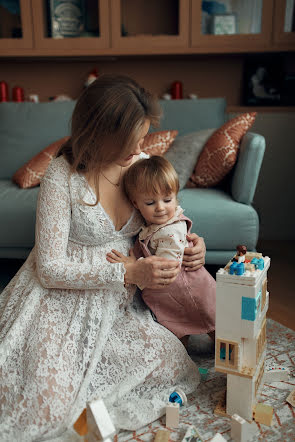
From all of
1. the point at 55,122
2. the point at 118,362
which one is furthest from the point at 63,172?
the point at 55,122

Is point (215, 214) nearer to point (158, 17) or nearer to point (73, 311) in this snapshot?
point (73, 311)

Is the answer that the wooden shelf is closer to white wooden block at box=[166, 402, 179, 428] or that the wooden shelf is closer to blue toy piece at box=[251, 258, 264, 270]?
blue toy piece at box=[251, 258, 264, 270]

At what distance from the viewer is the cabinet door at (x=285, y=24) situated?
8.68 ft

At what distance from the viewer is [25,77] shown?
3.11 m

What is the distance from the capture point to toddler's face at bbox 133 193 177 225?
129 centimetres

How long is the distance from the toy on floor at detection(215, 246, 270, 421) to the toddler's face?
27cm

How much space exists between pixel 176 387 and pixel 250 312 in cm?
36

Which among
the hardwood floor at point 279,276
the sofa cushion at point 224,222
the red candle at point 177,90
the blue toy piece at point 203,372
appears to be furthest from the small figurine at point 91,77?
the blue toy piece at point 203,372

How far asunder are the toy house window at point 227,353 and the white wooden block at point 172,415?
0.53 feet

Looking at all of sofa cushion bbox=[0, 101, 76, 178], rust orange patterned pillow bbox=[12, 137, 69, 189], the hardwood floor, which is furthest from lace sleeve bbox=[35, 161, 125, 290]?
sofa cushion bbox=[0, 101, 76, 178]

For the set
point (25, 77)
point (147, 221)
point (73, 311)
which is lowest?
point (73, 311)

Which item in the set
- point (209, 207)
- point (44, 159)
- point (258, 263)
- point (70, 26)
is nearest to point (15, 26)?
point (70, 26)

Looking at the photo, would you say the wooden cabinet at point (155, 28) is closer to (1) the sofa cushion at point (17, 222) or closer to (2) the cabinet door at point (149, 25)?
(2) the cabinet door at point (149, 25)

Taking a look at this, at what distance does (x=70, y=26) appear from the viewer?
111 inches
